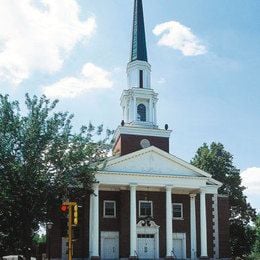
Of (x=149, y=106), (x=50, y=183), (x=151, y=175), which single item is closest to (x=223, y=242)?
(x=151, y=175)

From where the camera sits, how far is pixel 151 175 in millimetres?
40062

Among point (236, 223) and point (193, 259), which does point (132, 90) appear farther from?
point (236, 223)

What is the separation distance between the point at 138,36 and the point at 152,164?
15267 millimetres

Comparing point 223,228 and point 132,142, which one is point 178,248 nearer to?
point 223,228

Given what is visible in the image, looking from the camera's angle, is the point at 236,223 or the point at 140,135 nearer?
the point at 140,135

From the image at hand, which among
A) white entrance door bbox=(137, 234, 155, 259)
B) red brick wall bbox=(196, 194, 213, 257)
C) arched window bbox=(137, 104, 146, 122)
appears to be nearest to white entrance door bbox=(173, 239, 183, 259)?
red brick wall bbox=(196, 194, 213, 257)

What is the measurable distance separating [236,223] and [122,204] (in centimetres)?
2365

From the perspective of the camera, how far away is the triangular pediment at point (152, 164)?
131ft

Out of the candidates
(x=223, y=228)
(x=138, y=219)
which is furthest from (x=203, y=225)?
(x=138, y=219)

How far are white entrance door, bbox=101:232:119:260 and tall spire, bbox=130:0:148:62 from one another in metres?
17.4

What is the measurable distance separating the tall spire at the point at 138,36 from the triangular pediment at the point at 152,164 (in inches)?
459

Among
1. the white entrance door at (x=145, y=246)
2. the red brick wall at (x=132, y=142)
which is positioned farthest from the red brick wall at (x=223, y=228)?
the red brick wall at (x=132, y=142)

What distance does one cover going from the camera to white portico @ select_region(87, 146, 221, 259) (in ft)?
128

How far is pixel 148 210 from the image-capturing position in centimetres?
4228
